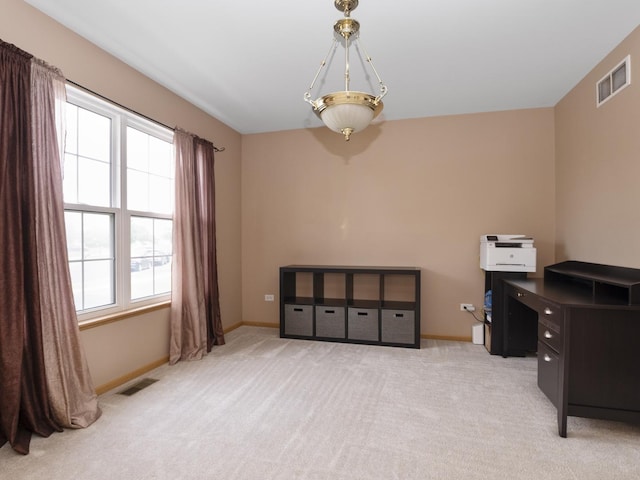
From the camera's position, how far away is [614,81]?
2805mm

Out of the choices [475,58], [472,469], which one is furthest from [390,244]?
[472,469]

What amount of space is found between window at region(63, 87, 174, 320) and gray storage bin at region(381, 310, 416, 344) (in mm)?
2411

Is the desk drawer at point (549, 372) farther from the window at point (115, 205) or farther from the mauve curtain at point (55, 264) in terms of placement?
the window at point (115, 205)

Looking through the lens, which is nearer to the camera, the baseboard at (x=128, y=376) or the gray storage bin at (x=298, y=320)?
the baseboard at (x=128, y=376)

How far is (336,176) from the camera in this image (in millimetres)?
4578

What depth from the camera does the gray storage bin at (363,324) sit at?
158 inches

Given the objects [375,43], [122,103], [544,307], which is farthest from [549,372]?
[122,103]

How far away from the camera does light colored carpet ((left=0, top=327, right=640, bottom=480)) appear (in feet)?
6.03

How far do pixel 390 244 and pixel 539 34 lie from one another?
2.54 meters

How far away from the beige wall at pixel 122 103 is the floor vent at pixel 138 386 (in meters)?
0.15

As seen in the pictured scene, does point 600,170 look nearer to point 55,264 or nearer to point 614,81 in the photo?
point 614,81

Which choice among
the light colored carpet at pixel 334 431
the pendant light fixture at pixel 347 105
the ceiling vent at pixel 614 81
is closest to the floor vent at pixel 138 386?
the light colored carpet at pixel 334 431

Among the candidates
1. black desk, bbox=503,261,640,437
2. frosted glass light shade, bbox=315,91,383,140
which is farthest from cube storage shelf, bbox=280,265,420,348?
frosted glass light shade, bbox=315,91,383,140

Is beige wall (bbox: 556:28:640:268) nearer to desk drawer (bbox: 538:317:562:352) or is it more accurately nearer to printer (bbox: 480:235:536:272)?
printer (bbox: 480:235:536:272)
